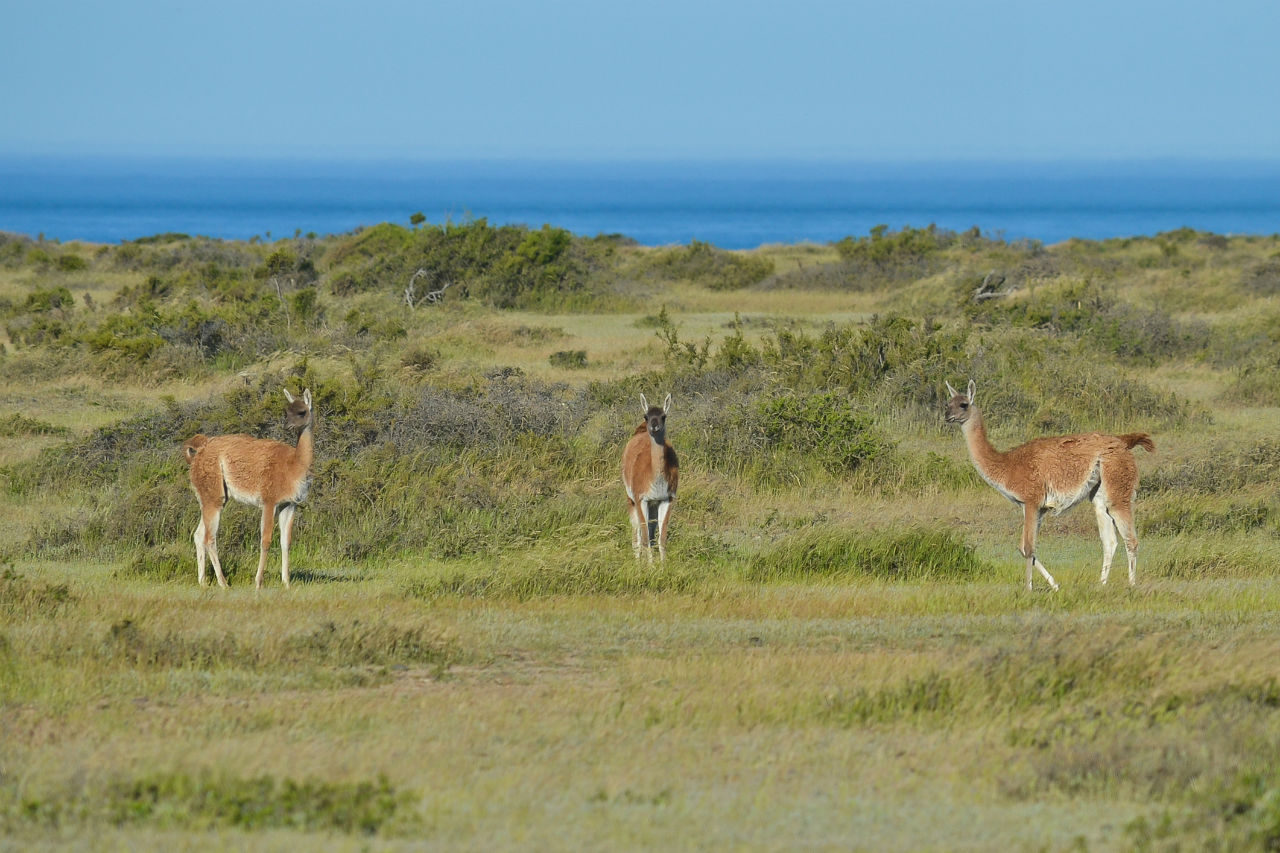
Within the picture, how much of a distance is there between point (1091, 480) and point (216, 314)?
60.9 ft

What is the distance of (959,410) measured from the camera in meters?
13.1

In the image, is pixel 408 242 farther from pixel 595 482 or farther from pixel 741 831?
pixel 741 831

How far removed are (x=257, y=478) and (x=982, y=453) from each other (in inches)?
227

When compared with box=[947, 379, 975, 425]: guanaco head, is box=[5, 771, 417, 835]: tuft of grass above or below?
below

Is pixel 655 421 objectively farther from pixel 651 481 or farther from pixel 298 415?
pixel 298 415

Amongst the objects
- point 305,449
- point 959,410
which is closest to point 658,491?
point 959,410

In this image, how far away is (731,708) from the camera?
8.53 metres

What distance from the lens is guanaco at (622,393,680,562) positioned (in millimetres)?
12828

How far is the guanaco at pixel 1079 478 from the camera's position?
41.5ft

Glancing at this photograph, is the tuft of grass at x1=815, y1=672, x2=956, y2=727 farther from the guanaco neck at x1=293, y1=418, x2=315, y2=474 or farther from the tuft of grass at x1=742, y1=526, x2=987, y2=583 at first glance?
the guanaco neck at x1=293, y1=418, x2=315, y2=474

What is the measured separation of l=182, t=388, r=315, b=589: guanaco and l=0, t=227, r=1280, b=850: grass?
19.3 inches

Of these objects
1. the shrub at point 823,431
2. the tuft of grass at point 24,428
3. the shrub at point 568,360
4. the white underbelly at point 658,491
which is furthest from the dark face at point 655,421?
the shrub at point 568,360

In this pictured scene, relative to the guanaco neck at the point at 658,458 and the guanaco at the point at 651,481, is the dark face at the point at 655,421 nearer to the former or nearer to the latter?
the guanaco at the point at 651,481

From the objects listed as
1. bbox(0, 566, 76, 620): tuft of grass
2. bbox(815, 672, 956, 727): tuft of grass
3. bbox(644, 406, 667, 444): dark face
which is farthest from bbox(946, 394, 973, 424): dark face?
bbox(0, 566, 76, 620): tuft of grass
